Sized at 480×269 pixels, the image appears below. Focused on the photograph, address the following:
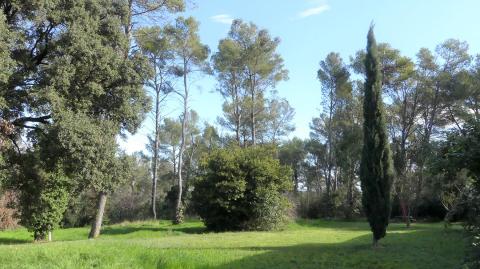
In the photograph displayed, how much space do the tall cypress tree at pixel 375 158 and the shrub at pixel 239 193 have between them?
1042 cm

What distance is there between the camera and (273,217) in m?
26.8

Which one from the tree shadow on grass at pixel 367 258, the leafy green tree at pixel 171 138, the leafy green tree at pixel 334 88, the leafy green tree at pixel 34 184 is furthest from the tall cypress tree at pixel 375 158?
the leafy green tree at pixel 171 138

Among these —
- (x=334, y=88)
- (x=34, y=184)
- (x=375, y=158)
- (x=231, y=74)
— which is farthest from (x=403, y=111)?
(x=34, y=184)

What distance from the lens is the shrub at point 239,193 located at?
26188 mm

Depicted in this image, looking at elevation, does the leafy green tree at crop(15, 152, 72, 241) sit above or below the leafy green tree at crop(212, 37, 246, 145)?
below

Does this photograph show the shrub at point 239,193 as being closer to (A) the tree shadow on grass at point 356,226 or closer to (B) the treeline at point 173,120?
(B) the treeline at point 173,120

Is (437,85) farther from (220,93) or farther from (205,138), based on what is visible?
Answer: (205,138)

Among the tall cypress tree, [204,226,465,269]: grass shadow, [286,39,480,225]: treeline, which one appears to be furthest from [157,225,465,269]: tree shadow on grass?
[286,39,480,225]: treeline

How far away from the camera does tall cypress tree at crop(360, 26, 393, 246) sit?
53.1 feet

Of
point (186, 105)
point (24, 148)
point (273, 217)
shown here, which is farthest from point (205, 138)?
point (24, 148)

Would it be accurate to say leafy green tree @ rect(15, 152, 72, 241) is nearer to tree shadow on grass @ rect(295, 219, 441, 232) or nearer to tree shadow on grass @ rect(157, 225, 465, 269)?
tree shadow on grass @ rect(157, 225, 465, 269)

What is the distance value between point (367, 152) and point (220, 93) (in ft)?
90.1

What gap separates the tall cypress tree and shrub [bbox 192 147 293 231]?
10420mm

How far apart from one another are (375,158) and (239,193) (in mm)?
10952
